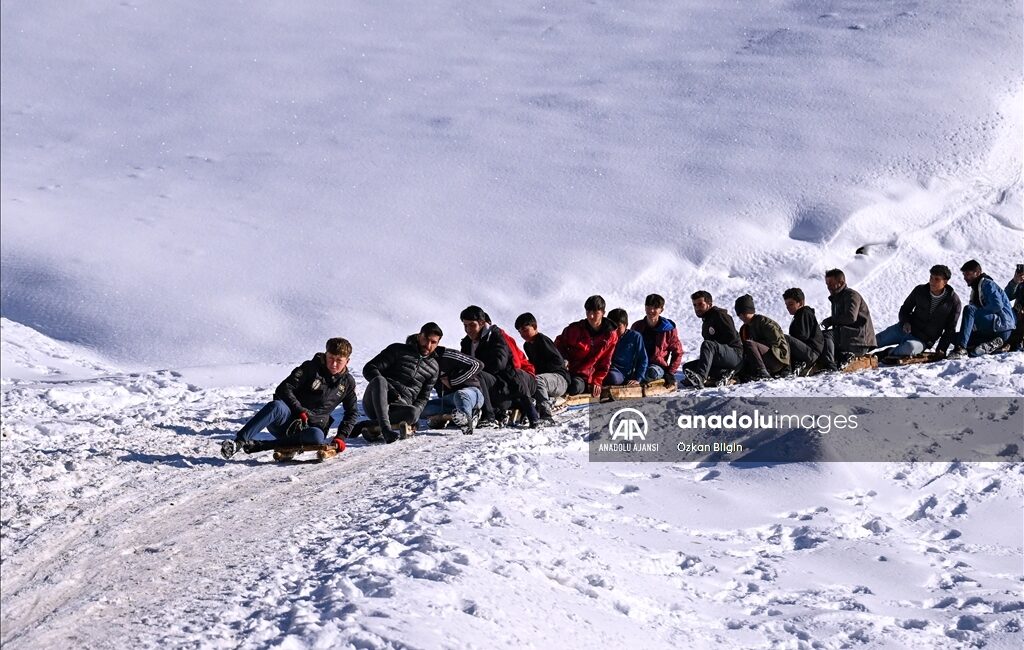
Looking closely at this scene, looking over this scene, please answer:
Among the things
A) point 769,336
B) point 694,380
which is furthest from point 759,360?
point 694,380

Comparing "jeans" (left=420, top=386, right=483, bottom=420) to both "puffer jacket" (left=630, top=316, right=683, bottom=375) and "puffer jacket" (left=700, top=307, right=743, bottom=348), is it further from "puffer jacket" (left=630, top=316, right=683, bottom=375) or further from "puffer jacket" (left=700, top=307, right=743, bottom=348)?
"puffer jacket" (left=700, top=307, right=743, bottom=348)

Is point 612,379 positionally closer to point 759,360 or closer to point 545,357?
point 545,357

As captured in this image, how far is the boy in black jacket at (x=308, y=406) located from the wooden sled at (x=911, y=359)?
224 inches

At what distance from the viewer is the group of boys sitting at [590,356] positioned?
9844mm

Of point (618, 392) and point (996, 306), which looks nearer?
point (618, 392)

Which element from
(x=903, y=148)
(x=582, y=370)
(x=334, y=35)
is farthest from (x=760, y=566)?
(x=334, y=35)

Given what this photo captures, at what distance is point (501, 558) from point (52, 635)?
2.38 meters

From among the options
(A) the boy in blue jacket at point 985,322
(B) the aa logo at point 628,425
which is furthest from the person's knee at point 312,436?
(A) the boy in blue jacket at point 985,322

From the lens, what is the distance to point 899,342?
13.0 m

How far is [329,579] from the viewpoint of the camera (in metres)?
6.62

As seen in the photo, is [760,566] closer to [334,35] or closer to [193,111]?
[193,111]

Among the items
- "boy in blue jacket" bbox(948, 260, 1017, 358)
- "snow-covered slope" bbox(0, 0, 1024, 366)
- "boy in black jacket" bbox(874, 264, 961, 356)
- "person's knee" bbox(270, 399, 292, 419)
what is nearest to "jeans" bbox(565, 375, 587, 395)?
"person's knee" bbox(270, 399, 292, 419)

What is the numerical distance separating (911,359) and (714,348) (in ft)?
7.62

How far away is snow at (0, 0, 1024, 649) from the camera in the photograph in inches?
277
